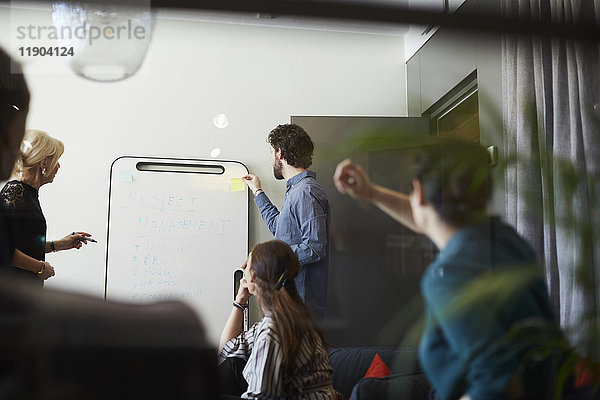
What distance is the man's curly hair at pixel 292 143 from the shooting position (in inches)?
54.0

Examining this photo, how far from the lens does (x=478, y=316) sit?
0.50m

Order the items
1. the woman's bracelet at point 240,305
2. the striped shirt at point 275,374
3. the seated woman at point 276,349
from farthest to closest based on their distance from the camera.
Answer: the woman's bracelet at point 240,305 → the striped shirt at point 275,374 → the seated woman at point 276,349

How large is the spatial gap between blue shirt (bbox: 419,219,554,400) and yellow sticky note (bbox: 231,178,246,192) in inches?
83.4

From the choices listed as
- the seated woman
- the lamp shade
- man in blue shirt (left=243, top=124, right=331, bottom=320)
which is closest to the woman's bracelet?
the seated woman

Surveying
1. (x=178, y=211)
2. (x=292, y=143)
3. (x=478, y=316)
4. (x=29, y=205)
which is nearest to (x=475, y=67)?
(x=478, y=316)

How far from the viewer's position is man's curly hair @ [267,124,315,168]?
1.37 meters

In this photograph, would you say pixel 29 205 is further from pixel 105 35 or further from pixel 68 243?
pixel 68 243

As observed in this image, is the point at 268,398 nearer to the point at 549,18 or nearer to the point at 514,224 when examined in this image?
the point at 514,224

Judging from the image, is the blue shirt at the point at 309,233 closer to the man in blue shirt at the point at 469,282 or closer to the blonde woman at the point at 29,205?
the man in blue shirt at the point at 469,282

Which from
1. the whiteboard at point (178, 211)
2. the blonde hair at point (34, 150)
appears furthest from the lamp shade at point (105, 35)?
the whiteboard at point (178, 211)

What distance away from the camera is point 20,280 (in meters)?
0.47

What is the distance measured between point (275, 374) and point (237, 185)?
1.41 meters

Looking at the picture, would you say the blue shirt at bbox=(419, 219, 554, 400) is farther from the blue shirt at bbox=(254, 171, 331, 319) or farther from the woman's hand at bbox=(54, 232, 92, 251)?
the woman's hand at bbox=(54, 232, 92, 251)

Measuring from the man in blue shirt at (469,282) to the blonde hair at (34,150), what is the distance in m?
0.30
